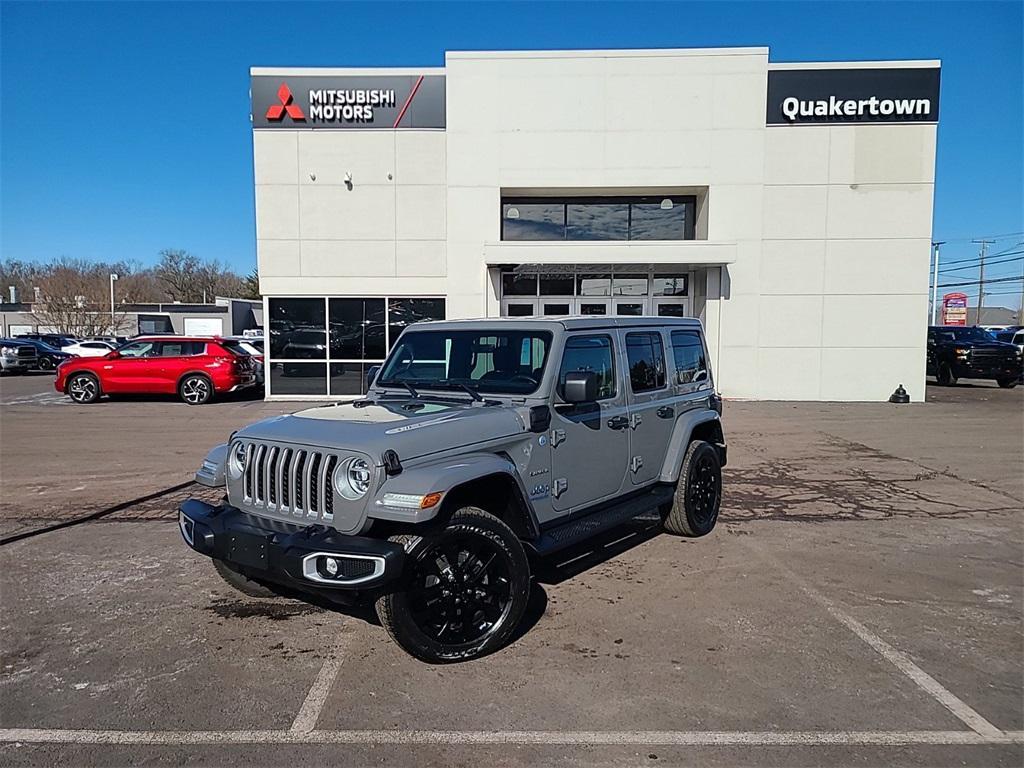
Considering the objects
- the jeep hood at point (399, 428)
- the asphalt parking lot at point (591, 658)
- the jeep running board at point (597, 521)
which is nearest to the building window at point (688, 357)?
the jeep running board at point (597, 521)

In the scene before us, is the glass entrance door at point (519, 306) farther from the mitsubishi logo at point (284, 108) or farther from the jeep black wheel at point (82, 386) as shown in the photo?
the jeep black wheel at point (82, 386)

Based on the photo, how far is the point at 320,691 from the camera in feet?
12.0

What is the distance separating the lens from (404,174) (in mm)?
17672

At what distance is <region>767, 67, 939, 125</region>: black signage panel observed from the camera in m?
17.0

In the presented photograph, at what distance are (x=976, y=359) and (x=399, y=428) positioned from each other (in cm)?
2397

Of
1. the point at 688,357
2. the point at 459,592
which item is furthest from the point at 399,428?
the point at 688,357

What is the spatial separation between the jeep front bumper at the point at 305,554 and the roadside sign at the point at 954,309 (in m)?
86.9

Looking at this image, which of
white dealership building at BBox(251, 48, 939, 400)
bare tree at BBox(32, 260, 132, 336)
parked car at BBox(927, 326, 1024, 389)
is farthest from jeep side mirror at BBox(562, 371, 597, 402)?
bare tree at BBox(32, 260, 132, 336)

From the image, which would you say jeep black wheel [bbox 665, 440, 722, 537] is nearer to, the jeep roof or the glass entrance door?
the jeep roof

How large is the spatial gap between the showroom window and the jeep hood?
13380mm

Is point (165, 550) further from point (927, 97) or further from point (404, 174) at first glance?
point (927, 97)

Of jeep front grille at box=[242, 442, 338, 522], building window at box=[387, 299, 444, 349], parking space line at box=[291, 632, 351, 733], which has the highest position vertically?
building window at box=[387, 299, 444, 349]

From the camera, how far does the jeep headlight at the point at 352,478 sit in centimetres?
369

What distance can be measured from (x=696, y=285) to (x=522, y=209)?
5.20 metres
